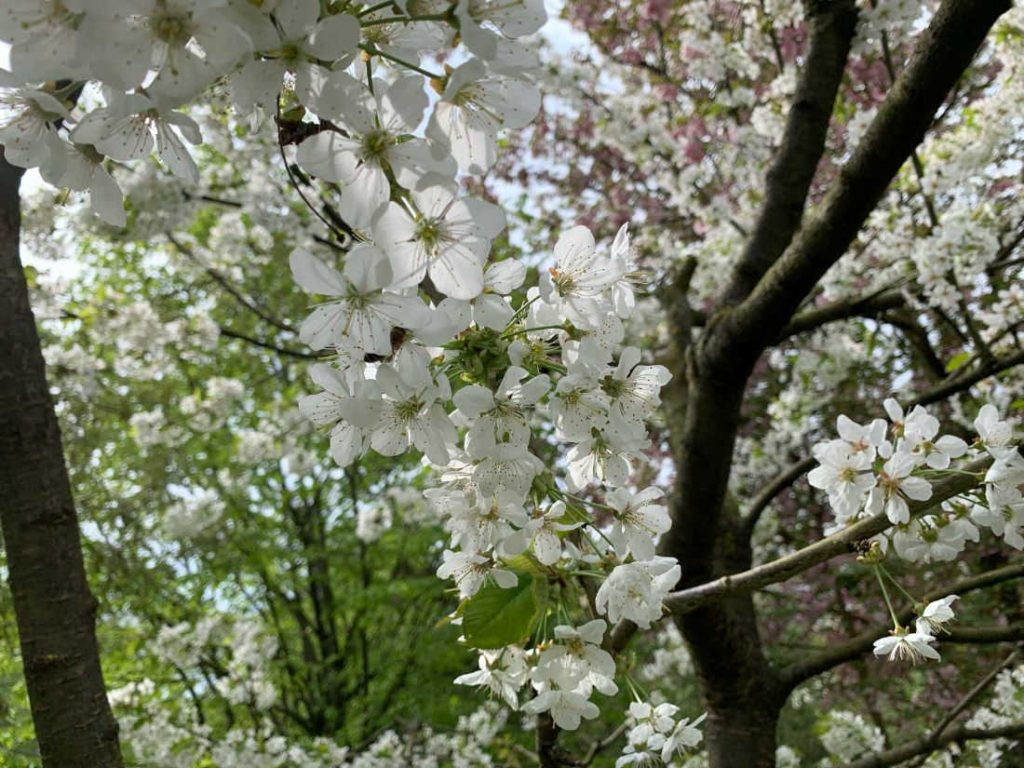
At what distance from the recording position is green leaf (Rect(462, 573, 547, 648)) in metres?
1.02

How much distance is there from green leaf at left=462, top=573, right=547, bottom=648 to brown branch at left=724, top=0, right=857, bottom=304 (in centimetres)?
202

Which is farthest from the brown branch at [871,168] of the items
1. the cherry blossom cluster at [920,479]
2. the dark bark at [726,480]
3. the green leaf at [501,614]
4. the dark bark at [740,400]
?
the green leaf at [501,614]

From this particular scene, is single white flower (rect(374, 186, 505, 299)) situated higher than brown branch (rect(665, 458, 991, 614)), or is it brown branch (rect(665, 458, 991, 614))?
single white flower (rect(374, 186, 505, 299))

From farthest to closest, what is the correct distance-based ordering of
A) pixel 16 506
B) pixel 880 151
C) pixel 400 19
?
pixel 880 151
pixel 16 506
pixel 400 19

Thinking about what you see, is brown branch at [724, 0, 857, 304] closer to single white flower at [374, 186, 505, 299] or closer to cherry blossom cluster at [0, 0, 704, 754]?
cherry blossom cluster at [0, 0, 704, 754]

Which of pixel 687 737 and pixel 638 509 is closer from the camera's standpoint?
pixel 638 509

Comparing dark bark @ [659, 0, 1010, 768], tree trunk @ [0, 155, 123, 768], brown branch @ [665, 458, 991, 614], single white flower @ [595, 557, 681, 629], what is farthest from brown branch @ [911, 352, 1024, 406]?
tree trunk @ [0, 155, 123, 768]

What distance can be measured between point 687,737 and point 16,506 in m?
1.29

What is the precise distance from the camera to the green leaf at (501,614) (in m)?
1.02

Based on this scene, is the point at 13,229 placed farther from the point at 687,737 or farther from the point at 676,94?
the point at 676,94

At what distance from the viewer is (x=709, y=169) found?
6086mm

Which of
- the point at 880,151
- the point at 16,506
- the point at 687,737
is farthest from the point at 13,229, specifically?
the point at 880,151

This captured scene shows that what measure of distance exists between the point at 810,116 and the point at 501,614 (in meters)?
2.12

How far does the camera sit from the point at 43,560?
1461 millimetres
